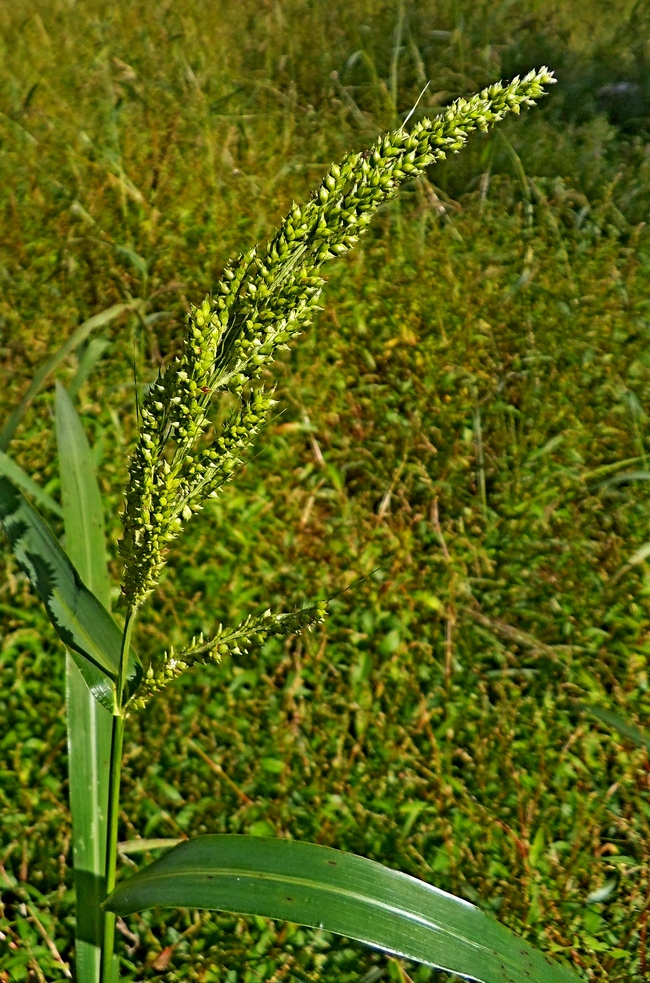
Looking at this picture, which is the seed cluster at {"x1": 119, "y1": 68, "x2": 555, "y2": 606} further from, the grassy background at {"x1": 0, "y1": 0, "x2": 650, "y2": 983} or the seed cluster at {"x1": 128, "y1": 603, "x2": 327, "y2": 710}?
the grassy background at {"x1": 0, "y1": 0, "x2": 650, "y2": 983}

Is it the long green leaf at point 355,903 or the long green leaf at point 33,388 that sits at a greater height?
the long green leaf at point 33,388

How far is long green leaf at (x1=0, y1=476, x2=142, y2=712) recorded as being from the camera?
1.25m

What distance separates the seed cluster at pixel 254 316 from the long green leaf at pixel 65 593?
1.30 feet

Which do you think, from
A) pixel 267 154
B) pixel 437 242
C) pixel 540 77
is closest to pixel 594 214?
pixel 437 242

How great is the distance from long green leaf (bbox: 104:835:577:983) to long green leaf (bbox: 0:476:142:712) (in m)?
0.29

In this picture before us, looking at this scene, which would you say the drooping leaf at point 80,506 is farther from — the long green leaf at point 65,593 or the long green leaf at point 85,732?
the long green leaf at point 65,593

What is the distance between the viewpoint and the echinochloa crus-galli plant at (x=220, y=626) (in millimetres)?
790

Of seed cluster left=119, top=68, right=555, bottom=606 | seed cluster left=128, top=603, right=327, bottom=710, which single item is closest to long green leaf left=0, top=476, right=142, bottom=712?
seed cluster left=128, top=603, right=327, bottom=710

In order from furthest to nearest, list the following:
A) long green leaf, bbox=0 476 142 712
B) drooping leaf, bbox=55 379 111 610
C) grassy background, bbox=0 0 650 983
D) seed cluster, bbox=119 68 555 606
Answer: grassy background, bbox=0 0 650 983 → drooping leaf, bbox=55 379 111 610 → long green leaf, bbox=0 476 142 712 → seed cluster, bbox=119 68 555 606

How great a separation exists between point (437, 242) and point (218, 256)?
75cm

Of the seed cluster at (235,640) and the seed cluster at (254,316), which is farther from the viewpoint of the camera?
the seed cluster at (235,640)

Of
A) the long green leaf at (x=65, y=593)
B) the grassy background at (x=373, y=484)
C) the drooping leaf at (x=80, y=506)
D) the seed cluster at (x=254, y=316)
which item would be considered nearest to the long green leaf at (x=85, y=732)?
the drooping leaf at (x=80, y=506)

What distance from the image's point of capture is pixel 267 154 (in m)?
3.20

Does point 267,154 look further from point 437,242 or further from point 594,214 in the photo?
Answer: point 594,214
